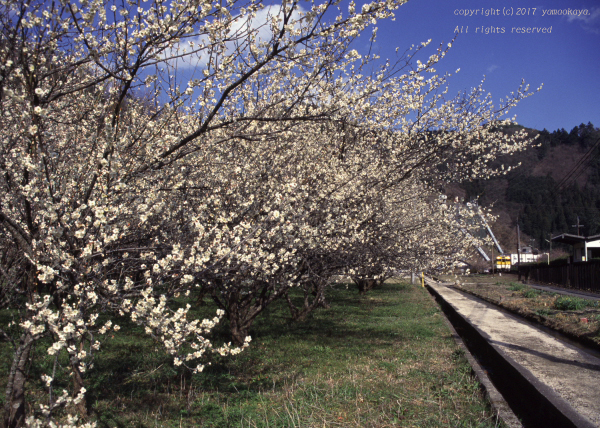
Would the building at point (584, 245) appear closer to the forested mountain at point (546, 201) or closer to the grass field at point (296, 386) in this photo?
the grass field at point (296, 386)

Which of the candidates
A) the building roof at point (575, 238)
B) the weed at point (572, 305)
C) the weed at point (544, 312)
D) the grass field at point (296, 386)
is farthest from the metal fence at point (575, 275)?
the grass field at point (296, 386)

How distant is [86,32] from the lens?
394cm

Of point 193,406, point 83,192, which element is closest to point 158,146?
point 83,192

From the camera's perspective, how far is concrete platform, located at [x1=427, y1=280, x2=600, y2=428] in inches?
225

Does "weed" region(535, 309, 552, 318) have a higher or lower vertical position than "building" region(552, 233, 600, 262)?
lower

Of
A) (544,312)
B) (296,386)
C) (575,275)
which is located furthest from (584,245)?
(296,386)

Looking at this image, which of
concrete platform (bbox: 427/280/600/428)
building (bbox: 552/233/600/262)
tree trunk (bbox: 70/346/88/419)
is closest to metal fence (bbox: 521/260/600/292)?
building (bbox: 552/233/600/262)

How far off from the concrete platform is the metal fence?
1436 centimetres

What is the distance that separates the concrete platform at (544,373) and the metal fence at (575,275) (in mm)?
14358

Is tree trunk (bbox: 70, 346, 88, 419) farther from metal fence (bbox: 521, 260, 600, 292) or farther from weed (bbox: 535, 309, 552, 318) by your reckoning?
metal fence (bbox: 521, 260, 600, 292)

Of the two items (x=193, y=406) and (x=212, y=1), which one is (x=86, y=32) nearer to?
(x=212, y=1)

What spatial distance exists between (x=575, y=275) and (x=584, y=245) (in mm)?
10702

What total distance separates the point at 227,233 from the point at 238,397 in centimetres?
229

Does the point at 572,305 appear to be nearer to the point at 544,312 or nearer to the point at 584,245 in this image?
the point at 544,312
